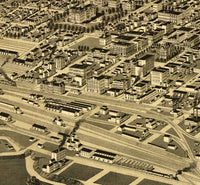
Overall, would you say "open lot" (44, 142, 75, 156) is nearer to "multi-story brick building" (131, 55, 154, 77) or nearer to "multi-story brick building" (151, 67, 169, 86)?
"multi-story brick building" (151, 67, 169, 86)

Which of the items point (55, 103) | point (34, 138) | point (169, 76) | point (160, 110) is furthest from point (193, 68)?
point (34, 138)

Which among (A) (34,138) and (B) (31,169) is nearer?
(B) (31,169)

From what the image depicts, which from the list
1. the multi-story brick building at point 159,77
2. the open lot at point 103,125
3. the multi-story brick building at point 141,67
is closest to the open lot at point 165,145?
the open lot at point 103,125

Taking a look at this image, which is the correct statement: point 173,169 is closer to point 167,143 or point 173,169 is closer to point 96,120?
point 167,143

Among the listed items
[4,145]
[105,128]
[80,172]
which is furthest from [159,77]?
[80,172]

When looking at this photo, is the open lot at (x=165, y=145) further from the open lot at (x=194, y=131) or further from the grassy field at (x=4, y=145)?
the grassy field at (x=4, y=145)

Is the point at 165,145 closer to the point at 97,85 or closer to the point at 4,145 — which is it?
the point at 97,85
